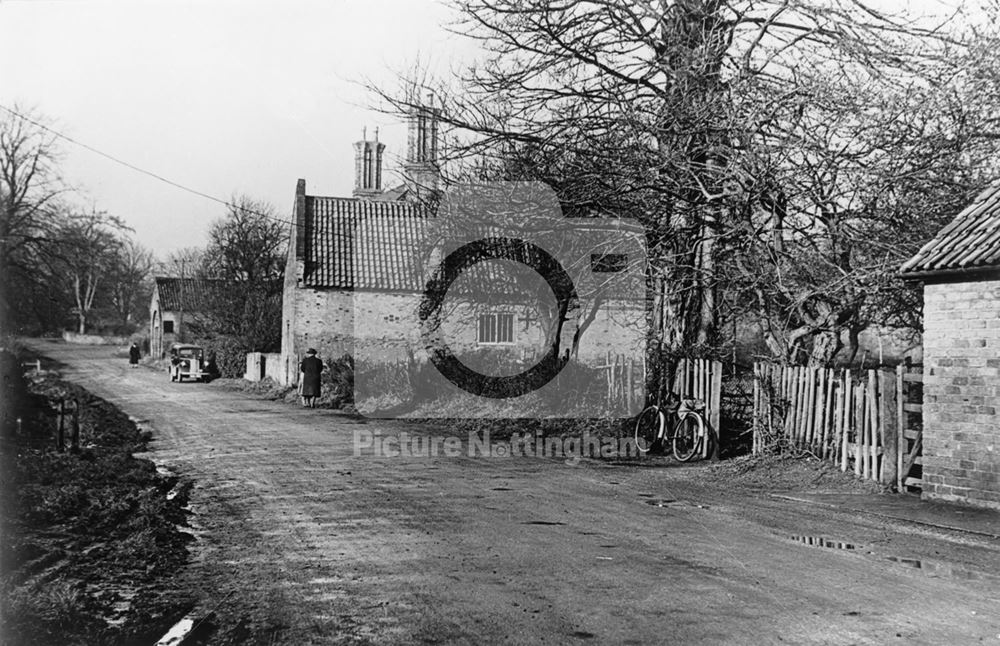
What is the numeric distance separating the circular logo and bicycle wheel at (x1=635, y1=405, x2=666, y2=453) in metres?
3.10

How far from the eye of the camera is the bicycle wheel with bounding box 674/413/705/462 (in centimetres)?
1423

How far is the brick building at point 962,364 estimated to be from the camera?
9.37m

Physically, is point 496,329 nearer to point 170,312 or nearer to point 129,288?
point 170,312

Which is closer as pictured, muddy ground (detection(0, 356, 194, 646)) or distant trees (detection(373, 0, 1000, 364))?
muddy ground (detection(0, 356, 194, 646))

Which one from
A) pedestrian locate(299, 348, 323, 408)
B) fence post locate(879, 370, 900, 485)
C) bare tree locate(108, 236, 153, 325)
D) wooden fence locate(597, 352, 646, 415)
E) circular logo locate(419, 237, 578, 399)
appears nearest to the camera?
fence post locate(879, 370, 900, 485)

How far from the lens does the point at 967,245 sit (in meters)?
9.91

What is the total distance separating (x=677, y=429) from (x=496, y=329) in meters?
10.7

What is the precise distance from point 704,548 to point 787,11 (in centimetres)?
1098

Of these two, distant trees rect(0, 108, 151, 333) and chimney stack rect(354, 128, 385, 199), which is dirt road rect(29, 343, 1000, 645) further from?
chimney stack rect(354, 128, 385, 199)

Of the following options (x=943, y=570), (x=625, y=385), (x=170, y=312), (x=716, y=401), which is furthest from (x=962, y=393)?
(x=170, y=312)

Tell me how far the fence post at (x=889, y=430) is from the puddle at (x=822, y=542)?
326cm

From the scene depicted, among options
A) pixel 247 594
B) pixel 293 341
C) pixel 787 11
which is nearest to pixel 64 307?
pixel 293 341

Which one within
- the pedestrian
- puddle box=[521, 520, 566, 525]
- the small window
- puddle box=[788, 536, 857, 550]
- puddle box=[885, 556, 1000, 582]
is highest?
the small window

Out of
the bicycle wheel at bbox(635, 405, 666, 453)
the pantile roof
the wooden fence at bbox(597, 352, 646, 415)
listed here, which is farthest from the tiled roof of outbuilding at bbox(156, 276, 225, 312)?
the bicycle wheel at bbox(635, 405, 666, 453)
